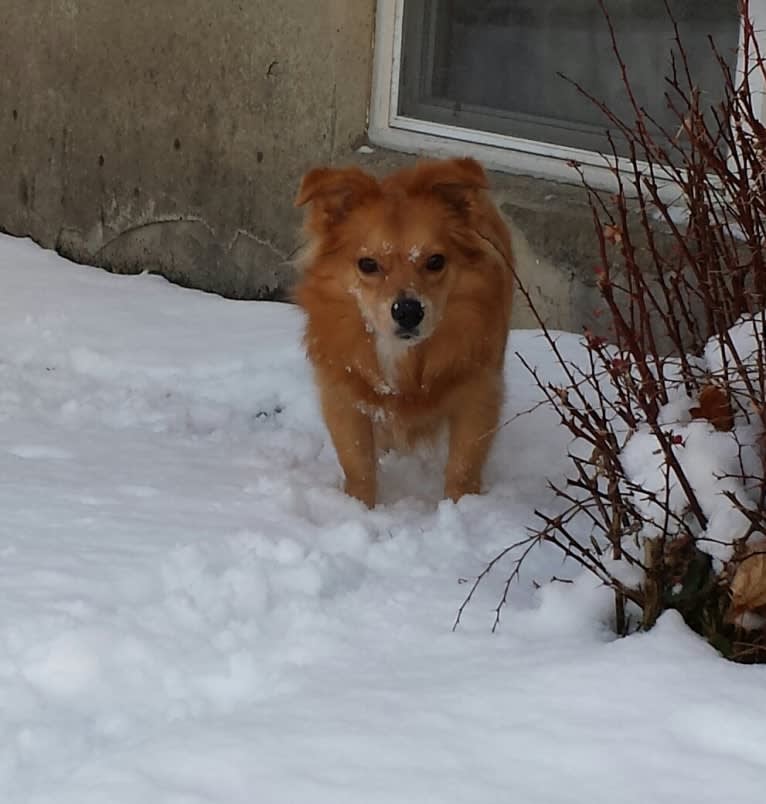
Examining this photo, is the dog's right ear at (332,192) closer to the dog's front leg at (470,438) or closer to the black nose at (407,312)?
the black nose at (407,312)

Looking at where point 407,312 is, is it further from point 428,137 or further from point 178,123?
point 178,123

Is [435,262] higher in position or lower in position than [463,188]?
lower

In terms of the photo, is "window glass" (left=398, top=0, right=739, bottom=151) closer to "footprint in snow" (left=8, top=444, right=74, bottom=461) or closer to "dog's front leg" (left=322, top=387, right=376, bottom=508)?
"dog's front leg" (left=322, top=387, right=376, bottom=508)

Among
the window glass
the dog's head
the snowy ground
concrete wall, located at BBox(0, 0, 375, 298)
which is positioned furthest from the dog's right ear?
concrete wall, located at BBox(0, 0, 375, 298)

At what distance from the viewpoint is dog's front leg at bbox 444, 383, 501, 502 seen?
3.47 m

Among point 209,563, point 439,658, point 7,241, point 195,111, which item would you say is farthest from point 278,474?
point 7,241

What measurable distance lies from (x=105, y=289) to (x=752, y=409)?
158 inches

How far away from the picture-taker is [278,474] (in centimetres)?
356

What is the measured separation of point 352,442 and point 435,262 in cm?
59

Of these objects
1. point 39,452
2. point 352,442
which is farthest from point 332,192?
point 39,452

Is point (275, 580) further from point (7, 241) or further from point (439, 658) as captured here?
point (7, 241)

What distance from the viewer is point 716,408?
91.4 inches

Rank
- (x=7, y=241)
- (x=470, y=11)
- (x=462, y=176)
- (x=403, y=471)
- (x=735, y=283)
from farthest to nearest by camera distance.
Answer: (x=7, y=241), (x=470, y=11), (x=403, y=471), (x=462, y=176), (x=735, y=283)

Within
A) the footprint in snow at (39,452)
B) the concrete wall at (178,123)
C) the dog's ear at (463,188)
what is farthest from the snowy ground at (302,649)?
the concrete wall at (178,123)
